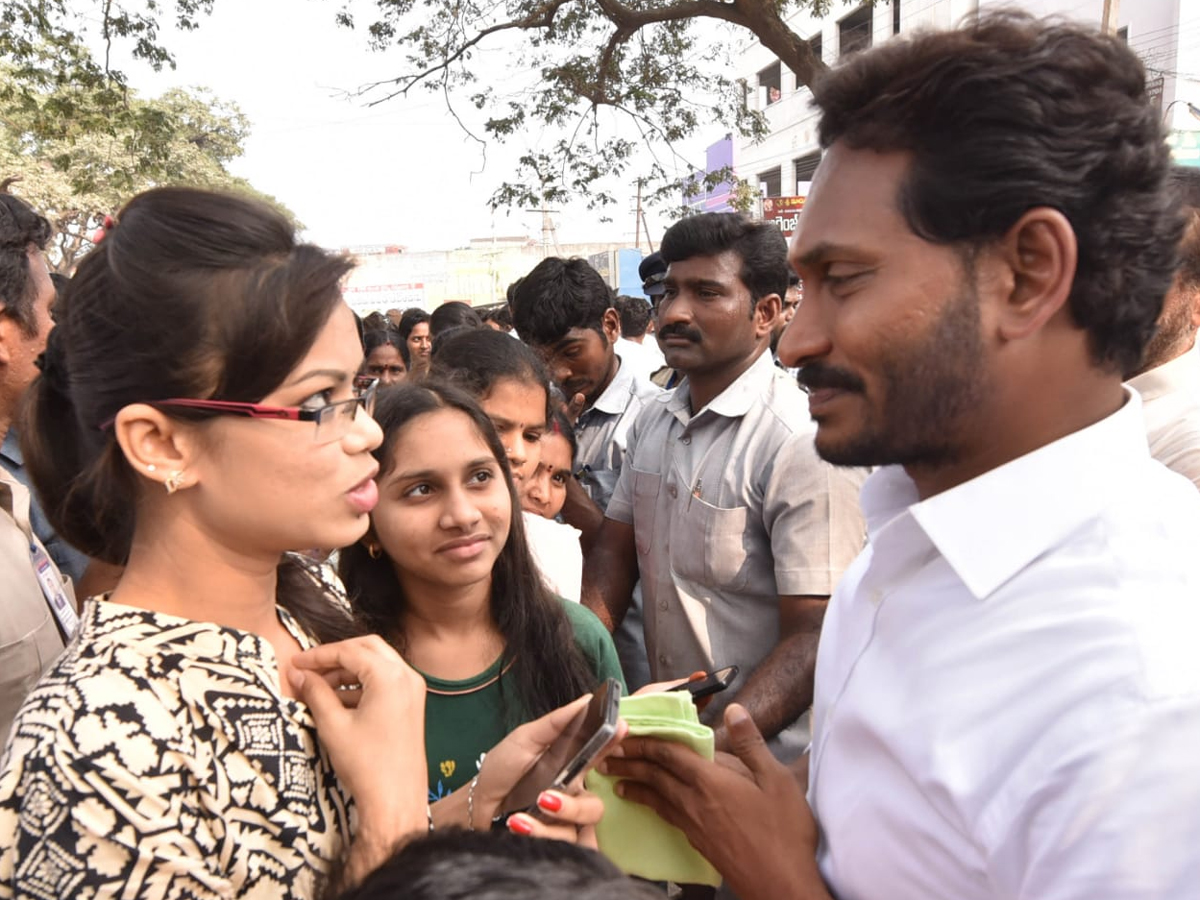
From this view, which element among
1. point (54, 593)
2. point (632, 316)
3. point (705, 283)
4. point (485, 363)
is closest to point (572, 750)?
point (54, 593)

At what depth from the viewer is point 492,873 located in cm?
72

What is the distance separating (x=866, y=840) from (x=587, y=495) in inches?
99.1

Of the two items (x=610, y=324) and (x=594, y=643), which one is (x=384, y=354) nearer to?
(x=610, y=324)

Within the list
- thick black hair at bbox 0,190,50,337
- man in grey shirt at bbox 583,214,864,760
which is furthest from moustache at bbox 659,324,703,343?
thick black hair at bbox 0,190,50,337

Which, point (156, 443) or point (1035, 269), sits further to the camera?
point (156, 443)

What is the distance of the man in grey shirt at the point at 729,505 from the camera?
235 centimetres

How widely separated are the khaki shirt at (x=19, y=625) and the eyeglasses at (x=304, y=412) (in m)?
0.96

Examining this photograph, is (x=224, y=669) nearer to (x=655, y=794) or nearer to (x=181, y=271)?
(x=181, y=271)

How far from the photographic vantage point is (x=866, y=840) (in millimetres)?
1201

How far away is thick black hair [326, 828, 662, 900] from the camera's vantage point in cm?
71

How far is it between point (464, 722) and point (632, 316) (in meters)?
7.02

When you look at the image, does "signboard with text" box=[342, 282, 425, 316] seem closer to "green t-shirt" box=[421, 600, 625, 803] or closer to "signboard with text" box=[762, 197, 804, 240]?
"signboard with text" box=[762, 197, 804, 240]

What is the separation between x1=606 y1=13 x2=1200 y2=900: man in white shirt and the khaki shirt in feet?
4.56

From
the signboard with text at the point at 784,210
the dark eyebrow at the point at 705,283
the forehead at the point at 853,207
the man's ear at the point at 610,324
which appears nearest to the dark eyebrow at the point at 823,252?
the forehead at the point at 853,207
